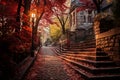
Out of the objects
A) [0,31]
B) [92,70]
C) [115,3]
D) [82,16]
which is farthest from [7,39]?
[82,16]

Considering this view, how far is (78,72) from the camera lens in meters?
11.3

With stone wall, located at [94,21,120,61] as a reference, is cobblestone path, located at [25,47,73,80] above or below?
below

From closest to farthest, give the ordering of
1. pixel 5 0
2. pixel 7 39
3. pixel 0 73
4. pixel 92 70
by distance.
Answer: pixel 0 73
pixel 7 39
pixel 92 70
pixel 5 0

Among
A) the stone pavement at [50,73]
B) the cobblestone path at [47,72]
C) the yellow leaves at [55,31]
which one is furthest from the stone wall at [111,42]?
the yellow leaves at [55,31]

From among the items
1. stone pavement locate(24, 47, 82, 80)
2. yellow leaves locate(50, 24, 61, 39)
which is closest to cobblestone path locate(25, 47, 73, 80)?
stone pavement locate(24, 47, 82, 80)

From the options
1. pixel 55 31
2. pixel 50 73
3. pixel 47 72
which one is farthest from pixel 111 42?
pixel 55 31

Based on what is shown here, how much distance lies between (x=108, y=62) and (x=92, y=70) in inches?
55.2

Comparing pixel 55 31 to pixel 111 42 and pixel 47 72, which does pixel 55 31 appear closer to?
pixel 47 72

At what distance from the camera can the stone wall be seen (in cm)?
1063

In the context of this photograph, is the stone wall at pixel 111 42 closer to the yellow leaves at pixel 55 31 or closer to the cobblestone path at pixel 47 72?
the cobblestone path at pixel 47 72

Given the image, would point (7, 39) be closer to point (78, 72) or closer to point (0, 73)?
point (0, 73)

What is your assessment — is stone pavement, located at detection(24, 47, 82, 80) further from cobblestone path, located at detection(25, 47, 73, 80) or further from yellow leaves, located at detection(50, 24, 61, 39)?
yellow leaves, located at detection(50, 24, 61, 39)

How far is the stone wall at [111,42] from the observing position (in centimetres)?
1063

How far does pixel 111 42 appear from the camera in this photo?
11.4 m
